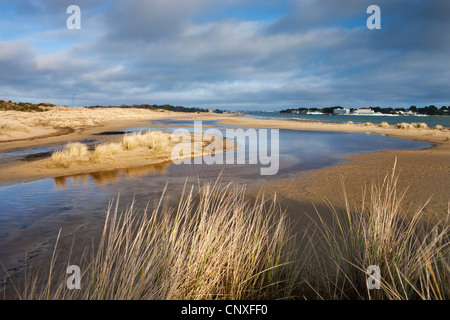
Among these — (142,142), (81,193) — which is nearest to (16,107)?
(142,142)

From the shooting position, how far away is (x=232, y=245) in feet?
10.4

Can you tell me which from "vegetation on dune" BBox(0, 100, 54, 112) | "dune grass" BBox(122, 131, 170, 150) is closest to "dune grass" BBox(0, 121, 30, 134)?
"dune grass" BBox(122, 131, 170, 150)

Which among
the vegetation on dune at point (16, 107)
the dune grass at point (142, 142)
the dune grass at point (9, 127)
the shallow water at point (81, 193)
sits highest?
the vegetation on dune at point (16, 107)

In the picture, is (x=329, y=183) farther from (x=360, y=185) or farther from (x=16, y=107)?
(x=16, y=107)

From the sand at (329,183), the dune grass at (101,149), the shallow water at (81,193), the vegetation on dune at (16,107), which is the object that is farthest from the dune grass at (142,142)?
the vegetation on dune at (16,107)

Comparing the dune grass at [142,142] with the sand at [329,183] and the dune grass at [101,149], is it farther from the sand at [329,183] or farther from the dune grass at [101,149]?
the sand at [329,183]

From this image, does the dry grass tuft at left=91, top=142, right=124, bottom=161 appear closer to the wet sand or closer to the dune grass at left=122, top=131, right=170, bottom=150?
the dune grass at left=122, top=131, right=170, bottom=150

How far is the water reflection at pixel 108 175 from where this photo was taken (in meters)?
9.55

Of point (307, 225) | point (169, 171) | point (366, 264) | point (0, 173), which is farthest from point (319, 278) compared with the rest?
point (0, 173)

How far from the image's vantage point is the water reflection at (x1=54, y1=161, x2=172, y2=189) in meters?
9.55

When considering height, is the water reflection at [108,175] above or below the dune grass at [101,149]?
below

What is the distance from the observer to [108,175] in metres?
10.7
